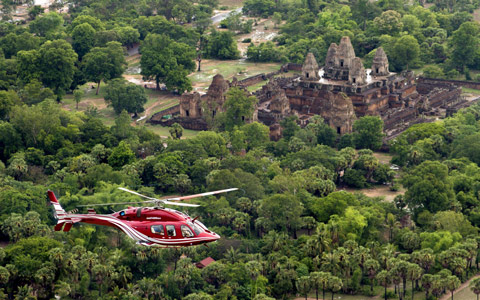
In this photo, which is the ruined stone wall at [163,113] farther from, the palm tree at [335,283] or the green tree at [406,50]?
the palm tree at [335,283]

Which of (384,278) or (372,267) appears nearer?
(384,278)

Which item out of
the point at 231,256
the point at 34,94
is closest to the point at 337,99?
the point at 231,256

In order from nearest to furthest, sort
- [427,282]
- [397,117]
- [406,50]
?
[427,282] → [397,117] → [406,50]

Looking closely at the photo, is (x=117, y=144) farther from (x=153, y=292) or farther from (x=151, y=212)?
(x=151, y=212)

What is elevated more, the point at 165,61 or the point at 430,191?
the point at 430,191

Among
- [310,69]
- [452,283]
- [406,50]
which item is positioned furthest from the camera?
[406,50]

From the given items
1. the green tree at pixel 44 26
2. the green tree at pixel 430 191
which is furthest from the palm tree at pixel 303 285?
the green tree at pixel 44 26

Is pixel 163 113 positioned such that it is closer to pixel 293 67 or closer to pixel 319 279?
pixel 293 67
